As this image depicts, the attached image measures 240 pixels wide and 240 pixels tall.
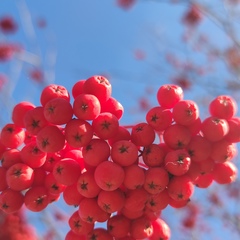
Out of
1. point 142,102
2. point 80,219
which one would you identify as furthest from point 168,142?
point 142,102

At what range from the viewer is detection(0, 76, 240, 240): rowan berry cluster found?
4.95ft

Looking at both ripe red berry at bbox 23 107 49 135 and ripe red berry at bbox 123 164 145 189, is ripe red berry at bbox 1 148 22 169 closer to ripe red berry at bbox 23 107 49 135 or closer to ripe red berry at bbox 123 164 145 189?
ripe red berry at bbox 23 107 49 135

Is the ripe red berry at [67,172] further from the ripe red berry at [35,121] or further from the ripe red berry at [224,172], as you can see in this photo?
the ripe red berry at [224,172]

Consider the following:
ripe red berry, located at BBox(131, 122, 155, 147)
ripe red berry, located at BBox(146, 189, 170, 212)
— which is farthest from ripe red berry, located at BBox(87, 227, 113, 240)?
ripe red berry, located at BBox(131, 122, 155, 147)

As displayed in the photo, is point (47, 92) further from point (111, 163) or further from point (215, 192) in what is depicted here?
point (215, 192)

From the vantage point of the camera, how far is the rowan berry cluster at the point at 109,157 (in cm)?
151

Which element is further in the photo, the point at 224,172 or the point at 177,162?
the point at 224,172

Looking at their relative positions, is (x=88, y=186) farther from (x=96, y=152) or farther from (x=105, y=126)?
(x=105, y=126)

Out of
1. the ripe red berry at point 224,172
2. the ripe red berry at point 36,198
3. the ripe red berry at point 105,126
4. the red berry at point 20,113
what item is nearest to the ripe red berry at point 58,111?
the ripe red berry at point 105,126

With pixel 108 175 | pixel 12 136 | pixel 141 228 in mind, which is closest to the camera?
pixel 108 175

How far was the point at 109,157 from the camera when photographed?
1.57 meters

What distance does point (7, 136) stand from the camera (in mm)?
1725

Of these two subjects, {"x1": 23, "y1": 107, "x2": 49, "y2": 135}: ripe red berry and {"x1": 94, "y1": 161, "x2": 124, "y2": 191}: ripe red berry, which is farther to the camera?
{"x1": 23, "y1": 107, "x2": 49, "y2": 135}: ripe red berry

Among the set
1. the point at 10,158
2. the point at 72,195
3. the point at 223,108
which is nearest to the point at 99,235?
the point at 72,195
